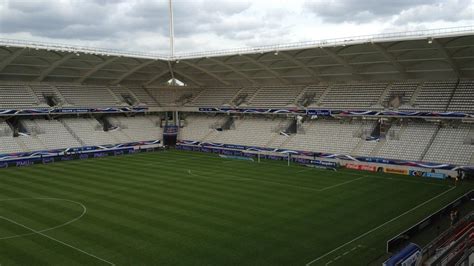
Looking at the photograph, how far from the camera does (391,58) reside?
136 feet

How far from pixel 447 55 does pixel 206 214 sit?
28327 millimetres

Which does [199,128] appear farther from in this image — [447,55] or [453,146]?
[447,55]

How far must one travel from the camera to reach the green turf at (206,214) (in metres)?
18.0

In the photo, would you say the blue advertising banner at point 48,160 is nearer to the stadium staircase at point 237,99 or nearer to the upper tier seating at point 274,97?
the stadium staircase at point 237,99

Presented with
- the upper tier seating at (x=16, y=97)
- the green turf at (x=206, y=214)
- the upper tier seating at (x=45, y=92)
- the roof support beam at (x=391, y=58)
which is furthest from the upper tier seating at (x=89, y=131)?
the roof support beam at (x=391, y=58)

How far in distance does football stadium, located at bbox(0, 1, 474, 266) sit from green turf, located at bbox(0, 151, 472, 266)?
13cm

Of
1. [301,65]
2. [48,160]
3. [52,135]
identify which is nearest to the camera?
[48,160]

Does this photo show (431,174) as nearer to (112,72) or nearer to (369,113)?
(369,113)

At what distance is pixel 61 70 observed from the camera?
52.2 m

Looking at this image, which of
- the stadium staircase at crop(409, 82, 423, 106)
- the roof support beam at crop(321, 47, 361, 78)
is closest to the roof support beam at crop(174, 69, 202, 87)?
the roof support beam at crop(321, 47, 361, 78)

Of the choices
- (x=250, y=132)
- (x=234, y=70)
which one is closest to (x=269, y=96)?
(x=250, y=132)

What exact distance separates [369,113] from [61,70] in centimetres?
3849

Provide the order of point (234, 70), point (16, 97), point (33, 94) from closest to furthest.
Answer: point (16, 97), point (33, 94), point (234, 70)

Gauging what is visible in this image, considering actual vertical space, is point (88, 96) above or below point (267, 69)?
below
